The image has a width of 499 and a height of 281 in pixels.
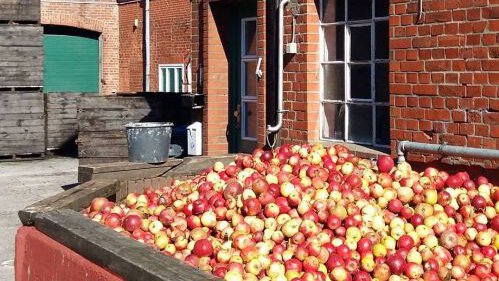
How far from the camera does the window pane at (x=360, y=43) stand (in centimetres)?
717

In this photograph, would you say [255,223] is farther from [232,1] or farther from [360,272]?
[232,1]

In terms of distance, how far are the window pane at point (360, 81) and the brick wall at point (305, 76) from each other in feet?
1.44

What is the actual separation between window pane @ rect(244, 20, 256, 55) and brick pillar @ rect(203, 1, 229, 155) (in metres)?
0.35

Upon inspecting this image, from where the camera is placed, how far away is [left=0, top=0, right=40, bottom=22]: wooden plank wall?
15781 mm

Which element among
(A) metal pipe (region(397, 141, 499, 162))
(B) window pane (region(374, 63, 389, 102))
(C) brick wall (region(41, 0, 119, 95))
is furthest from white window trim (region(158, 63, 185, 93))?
(A) metal pipe (region(397, 141, 499, 162))

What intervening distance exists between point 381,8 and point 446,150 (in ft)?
6.08

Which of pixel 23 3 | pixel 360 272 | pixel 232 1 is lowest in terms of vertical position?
pixel 360 272

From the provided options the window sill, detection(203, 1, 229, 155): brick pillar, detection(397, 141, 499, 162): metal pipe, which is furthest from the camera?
detection(203, 1, 229, 155): brick pillar

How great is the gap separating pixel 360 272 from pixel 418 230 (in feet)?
2.11

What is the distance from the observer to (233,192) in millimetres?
5234

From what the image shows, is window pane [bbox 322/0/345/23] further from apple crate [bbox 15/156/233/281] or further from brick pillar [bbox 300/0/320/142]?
apple crate [bbox 15/156/233/281]

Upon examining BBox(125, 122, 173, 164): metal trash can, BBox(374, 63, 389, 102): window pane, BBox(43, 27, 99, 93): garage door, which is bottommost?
BBox(125, 122, 173, 164): metal trash can

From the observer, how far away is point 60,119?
17.0 m

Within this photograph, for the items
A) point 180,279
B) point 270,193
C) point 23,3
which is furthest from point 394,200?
point 23,3
